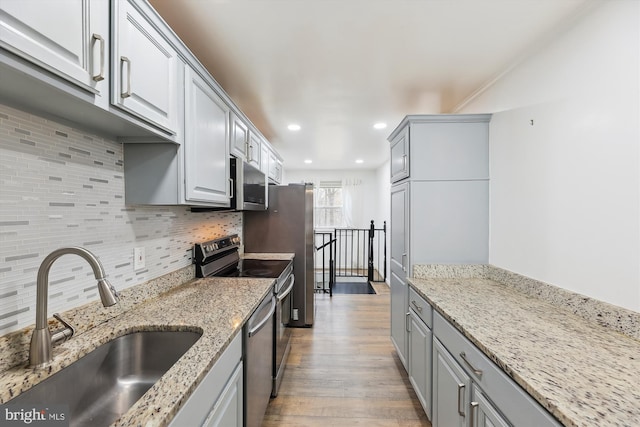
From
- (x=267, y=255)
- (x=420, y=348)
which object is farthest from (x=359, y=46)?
(x=267, y=255)

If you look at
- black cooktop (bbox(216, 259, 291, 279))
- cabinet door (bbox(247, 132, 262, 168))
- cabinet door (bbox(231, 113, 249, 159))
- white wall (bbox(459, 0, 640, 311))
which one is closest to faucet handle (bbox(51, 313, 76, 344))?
black cooktop (bbox(216, 259, 291, 279))

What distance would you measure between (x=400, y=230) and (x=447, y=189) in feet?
1.66

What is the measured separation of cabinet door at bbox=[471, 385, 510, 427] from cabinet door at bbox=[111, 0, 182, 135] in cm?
170

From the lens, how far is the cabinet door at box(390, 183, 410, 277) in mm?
2156

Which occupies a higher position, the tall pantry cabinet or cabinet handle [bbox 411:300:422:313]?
the tall pantry cabinet

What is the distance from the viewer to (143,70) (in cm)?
104

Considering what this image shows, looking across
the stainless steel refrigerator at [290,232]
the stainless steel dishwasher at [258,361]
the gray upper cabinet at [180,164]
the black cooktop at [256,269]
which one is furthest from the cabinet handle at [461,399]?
the stainless steel refrigerator at [290,232]

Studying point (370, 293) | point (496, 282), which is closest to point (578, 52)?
point (496, 282)

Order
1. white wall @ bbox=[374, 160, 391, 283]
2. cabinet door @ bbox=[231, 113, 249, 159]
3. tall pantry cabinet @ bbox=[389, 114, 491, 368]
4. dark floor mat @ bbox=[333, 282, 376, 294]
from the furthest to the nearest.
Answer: white wall @ bbox=[374, 160, 391, 283] → dark floor mat @ bbox=[333, 282, 376, 294] → tall pantry cabinet @ bbox=[389, 114, 491, 368] → cabinet door @ bbox=[231, 113, 249, 159]

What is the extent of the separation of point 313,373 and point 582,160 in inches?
92.8

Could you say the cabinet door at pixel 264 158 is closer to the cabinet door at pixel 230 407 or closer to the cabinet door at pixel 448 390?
the cabinet door at pixel 230 407

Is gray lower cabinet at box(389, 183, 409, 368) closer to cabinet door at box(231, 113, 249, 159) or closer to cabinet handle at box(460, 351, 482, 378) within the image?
cabinet handle at box(460, 351, 482, 378)

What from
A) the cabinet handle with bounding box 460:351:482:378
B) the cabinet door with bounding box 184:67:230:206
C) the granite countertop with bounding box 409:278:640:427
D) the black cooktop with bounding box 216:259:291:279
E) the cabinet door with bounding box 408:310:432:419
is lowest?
the cabinet door with bounding box 408:310:432:419

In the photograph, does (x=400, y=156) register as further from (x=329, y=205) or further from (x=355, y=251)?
(x=355, y=251)
